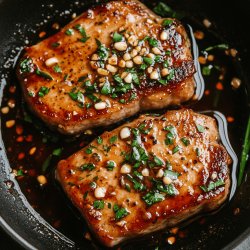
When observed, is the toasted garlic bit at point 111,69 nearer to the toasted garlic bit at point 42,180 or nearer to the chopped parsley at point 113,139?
the chopped parsley at point 113,139

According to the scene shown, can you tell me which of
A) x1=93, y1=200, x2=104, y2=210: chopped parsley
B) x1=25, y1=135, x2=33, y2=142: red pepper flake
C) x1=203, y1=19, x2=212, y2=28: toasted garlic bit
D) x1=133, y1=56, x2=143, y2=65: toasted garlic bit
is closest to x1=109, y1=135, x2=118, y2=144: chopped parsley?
x1=93, y1=200, x2=104, y2=210: chopped parsley

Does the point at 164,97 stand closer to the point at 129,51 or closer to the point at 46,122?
the point at 129,51

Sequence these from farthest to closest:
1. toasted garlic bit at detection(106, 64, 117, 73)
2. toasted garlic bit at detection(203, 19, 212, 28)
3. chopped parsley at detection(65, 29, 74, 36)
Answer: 1. toasted garlic bit at detection(203, 19, 212, 28)
2. chopped parsley at detection(65, 29, 74, 36)
3. toasted garlic bit at detection(106, 64, 117, 73)

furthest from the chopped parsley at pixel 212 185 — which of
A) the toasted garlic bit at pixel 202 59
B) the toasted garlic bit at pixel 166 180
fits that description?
the toasted garlic bit at pixel 202 59

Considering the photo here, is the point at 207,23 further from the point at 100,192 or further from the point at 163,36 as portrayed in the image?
the point at 100,192

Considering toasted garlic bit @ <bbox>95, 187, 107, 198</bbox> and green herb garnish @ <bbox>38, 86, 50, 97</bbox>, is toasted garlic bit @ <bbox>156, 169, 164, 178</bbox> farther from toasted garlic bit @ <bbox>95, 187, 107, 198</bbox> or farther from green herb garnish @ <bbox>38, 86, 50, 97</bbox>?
green herb garnish @ <bbox>38, 86, 50, 97</bbox>

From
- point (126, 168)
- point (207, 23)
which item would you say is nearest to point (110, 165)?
point (126, 168)
